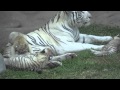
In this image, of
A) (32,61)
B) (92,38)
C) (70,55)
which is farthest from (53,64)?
(92,38)

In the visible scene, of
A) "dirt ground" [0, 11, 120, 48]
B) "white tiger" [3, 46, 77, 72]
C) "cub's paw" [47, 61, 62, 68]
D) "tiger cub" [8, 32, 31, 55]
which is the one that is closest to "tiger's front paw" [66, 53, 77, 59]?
"white tiger" [3, 46, 77, 72]

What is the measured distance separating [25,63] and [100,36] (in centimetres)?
202

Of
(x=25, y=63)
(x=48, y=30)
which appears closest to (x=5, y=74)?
(x=25, y=63)

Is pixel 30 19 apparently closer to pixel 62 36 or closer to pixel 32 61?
pixel 62 36

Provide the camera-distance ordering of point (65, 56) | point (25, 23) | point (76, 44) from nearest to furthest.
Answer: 1. point (65, 56)
2. point (76, 44)
3. point (25, 23)

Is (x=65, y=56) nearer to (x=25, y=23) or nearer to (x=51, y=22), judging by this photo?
(x=51, y=22)

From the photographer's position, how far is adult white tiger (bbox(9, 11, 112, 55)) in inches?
254

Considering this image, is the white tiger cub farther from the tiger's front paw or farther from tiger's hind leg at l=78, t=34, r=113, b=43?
tiger's hind leg at l=78, t=34, r=113, b=43

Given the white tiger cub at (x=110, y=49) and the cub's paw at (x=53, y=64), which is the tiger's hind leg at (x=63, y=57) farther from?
the white tiger cub at (x=110, y=49)

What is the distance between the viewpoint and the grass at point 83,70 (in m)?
5.33

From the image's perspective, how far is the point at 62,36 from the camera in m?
6.71

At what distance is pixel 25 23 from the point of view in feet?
28.9

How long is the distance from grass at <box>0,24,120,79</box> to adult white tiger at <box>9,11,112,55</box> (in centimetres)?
35

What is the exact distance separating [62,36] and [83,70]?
4.09 ft
